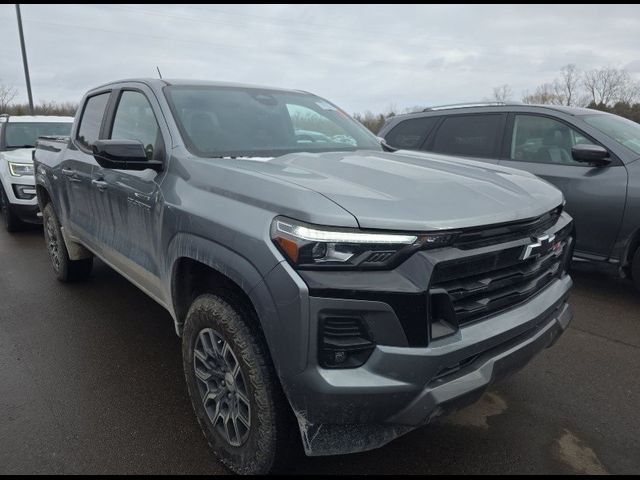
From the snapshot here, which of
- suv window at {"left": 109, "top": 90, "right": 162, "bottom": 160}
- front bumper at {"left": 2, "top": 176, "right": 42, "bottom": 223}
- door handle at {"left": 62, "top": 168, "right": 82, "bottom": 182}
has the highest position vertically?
suv window at {"left": 109, "top": 90, "right": 162, "bottom": 160}

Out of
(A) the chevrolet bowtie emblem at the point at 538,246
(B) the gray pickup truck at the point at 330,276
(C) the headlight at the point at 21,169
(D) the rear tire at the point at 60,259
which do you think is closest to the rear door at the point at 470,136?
(B) the gray pickup truck at the point at 330,276

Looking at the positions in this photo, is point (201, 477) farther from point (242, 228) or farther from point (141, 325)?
point (141, 325)

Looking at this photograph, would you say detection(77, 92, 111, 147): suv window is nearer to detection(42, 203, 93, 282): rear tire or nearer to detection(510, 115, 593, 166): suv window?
detection(42, 203, 93, 282): rear tire

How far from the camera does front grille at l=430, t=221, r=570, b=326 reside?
180 centimetres

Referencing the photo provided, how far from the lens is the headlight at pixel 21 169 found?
724 centimetres

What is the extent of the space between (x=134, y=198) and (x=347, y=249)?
66.3 inches

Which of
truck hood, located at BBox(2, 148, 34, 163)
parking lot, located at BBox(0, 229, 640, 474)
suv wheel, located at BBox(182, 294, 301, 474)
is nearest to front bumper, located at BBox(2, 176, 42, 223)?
truck hood, located at BBox(2, 148, 34, 163)

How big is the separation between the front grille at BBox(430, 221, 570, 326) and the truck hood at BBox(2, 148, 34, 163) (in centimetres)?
754

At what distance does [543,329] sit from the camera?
220cm

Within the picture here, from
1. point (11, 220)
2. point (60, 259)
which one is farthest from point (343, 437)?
point (11, 220)

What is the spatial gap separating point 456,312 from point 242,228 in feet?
2.99

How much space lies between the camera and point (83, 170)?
12.4 ft

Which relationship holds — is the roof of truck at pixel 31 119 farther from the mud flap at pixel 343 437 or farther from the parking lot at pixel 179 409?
the mud flap at pixel 343 437

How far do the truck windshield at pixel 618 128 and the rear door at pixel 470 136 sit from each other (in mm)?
879
